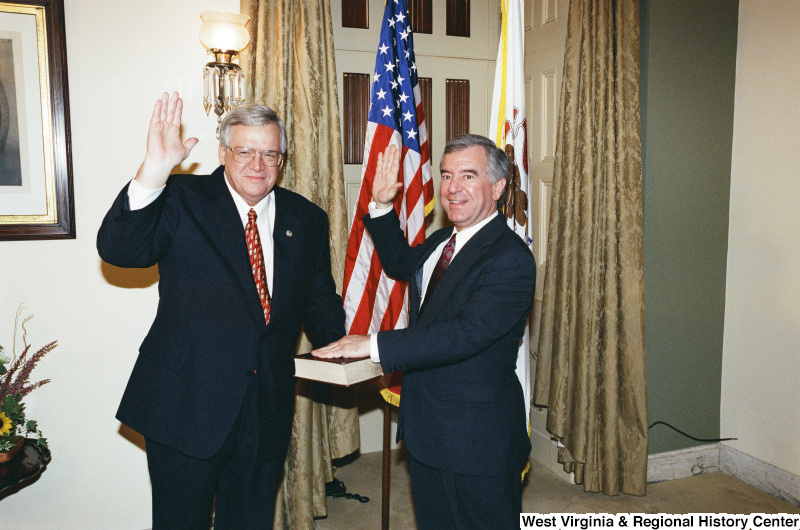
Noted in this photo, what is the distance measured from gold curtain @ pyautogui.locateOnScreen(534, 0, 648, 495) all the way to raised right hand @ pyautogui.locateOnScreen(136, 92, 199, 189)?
7.41ft

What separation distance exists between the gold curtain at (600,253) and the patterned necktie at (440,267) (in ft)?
4.78

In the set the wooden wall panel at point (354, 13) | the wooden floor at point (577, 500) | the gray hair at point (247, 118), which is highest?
the wooden wall panel at point (354, 13)

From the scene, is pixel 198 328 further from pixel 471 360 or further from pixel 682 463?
pixel 682 463

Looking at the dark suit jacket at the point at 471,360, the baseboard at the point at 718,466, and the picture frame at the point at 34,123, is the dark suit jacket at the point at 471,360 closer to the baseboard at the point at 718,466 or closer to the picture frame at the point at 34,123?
the picture frame at the point at 34,123

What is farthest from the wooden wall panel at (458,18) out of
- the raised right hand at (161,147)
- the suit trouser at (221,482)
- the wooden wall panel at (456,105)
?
the suit trouser at (221,482)

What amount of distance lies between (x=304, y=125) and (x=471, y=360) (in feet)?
5.22

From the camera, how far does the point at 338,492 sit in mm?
3623

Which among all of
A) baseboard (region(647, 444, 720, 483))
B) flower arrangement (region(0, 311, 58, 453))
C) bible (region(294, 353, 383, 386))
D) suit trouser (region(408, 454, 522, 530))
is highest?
bible (region(294, 353, 383, 386))

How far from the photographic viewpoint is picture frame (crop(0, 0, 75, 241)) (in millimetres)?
2572

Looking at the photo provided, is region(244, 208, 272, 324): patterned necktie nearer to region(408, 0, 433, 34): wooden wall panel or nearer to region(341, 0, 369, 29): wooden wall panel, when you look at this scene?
region(341, 0, 369, 29): wooden wall panel

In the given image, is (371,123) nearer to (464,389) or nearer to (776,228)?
(464,389)

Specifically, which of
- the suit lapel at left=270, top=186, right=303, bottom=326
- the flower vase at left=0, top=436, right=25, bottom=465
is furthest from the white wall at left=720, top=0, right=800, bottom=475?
the flower vase at left=0, top=436, right=25, bottom=465

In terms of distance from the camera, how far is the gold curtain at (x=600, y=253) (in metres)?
3.38

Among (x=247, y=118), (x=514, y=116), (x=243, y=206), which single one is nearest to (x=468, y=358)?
(x=243, y=206)
